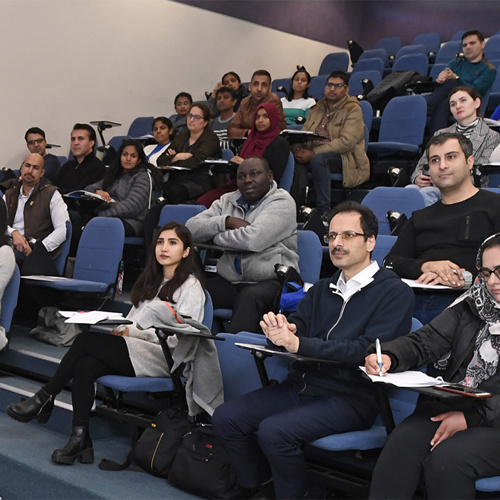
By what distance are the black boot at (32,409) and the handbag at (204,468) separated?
1.83ft

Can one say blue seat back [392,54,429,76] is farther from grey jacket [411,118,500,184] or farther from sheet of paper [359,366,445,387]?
sheet of paper [359,366,445,387]

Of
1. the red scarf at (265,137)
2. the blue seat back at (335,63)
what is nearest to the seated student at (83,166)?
the red scarf at (265,137)

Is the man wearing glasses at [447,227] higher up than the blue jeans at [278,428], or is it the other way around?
the man wearing glasses at [447,227]

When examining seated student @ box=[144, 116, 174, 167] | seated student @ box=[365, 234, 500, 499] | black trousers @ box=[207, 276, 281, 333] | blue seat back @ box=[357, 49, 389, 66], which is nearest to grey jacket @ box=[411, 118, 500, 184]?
black trousers @ box=[207, 276, 281, 333]

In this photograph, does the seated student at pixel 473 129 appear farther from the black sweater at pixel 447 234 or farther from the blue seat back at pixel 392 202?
the black sweater at pixel 447 234

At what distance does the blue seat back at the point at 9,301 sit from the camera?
11.4 ft

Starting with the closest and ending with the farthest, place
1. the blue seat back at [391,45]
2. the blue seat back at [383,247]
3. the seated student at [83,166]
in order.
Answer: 1. the blue seat back at [383,247]
2. the seated student at [83,166]
3. the blue seat back at [391,45]

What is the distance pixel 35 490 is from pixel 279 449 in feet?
3.33

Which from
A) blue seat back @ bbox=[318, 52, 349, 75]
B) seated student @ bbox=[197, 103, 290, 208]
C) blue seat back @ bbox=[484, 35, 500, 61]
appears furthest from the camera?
blue seat back @ bbox=[318, 52, 349, 75]

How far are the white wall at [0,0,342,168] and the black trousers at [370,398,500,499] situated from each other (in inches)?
212

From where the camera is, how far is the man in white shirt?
13.2 ft

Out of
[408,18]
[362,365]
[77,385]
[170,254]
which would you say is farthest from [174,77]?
[362,365]

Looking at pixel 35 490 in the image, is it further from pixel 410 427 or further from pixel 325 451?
pixel 410 427

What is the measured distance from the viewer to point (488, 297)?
79.3 inches
